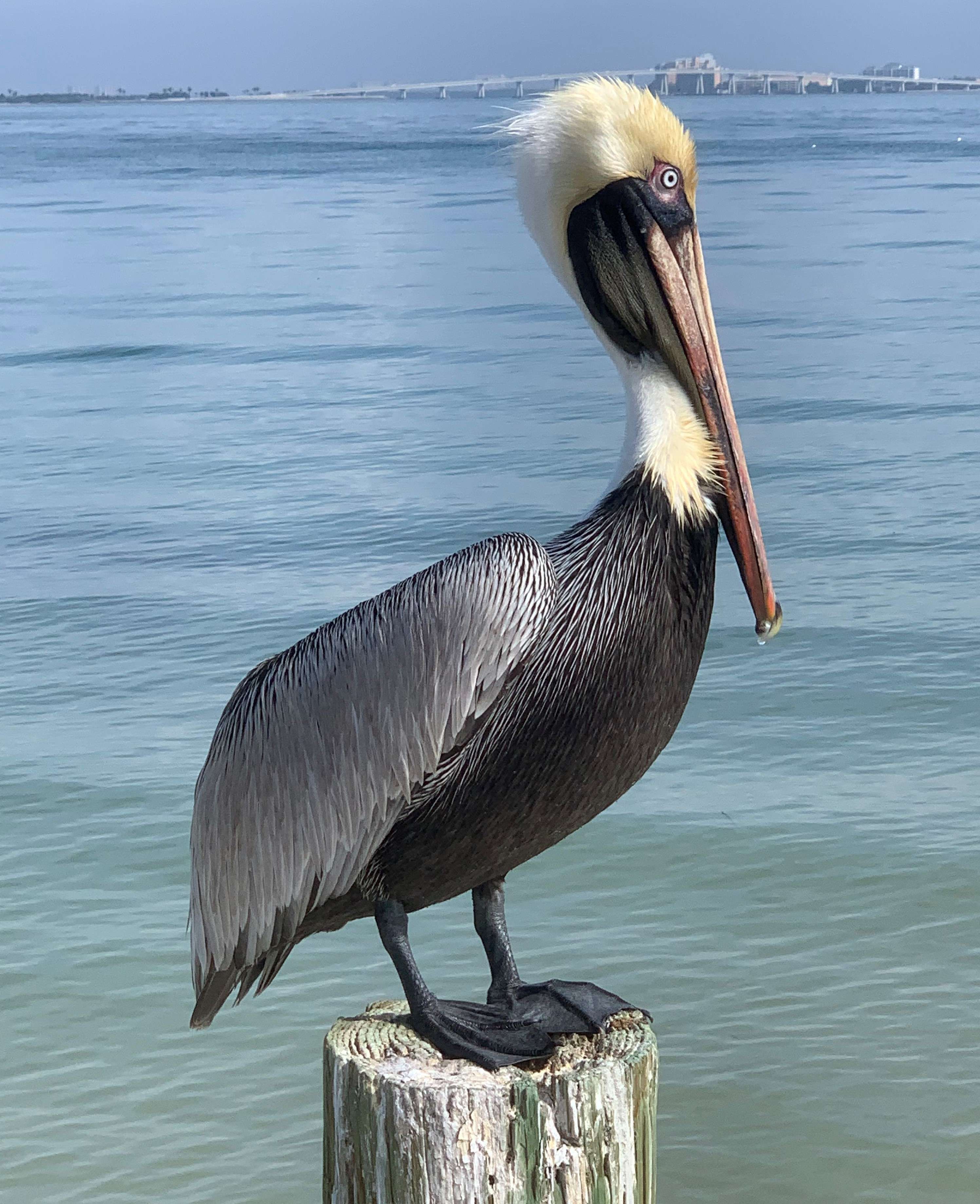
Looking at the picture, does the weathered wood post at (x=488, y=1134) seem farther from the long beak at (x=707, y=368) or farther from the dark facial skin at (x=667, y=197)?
the dark facial skin at (x=667, y=197)

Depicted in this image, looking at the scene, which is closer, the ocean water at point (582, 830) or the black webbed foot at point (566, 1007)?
the black webbed foot at point (566, 1007)

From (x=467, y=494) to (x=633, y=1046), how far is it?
744 centimetres

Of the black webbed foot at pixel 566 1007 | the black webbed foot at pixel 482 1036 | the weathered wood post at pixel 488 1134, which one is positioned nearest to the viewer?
the weathered wood post at pixel 488 1134

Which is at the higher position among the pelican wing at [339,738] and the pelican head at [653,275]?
the pelican head at [653,275]

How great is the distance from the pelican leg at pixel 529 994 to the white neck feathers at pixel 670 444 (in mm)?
664

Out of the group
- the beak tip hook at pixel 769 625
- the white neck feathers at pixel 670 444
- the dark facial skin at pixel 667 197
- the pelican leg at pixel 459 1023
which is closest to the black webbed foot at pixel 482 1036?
the pelican leg at pixel 459 1023

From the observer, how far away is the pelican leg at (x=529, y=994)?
2592 mm

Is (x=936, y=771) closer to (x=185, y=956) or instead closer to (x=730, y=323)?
(x=185, y=956)

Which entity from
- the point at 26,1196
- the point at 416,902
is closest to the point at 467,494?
A: the point at 26,1196

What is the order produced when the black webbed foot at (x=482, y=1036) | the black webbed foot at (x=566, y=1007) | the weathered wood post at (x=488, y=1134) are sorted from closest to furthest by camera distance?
the weathered wood post at (x=488, y=1134) → the black webbed foot at (x=482, y=1036) → the black webbed foot at (x=566, y=1007)

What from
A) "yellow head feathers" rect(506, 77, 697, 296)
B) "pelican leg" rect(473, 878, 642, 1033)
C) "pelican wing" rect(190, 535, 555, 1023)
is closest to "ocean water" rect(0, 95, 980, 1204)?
"yellow head feathers" rect(506, 77, 697, 296)

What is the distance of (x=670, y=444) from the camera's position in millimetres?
2543

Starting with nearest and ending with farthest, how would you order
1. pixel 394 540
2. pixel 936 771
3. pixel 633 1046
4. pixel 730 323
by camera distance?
pixel 633 1046, pixel 936 771, pixel 394 540, pixel 730 323

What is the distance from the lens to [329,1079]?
2.44m
